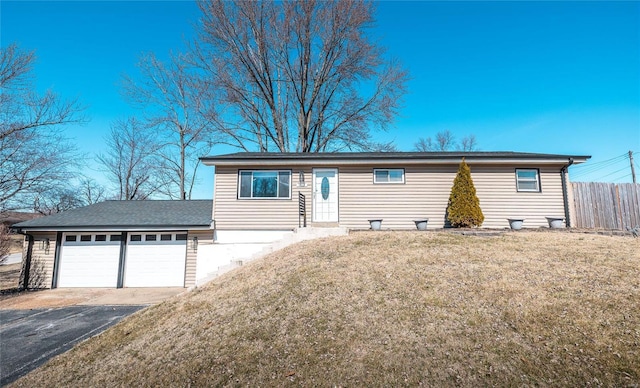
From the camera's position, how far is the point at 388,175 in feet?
38.3

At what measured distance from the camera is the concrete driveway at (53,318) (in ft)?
17.4

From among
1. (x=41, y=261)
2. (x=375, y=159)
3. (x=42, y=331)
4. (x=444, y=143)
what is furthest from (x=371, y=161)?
(x=444, y=143)

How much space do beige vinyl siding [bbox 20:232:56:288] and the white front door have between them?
10478mm

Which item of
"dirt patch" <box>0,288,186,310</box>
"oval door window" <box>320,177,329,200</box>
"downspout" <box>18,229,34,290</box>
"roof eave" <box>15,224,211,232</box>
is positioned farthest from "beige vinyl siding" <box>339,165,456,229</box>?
"downspout" <box>18,229,34,290</box>

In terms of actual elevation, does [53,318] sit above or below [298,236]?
below

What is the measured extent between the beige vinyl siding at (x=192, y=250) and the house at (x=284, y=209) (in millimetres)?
40

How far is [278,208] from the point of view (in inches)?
448

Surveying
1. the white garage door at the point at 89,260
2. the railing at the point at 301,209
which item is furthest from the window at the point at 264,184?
the white garage door at the point at 89,260

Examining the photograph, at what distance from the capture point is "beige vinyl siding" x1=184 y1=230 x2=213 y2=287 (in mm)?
11891

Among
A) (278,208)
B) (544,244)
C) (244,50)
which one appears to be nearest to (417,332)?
(544,244)

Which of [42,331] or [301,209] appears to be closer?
[42,331]

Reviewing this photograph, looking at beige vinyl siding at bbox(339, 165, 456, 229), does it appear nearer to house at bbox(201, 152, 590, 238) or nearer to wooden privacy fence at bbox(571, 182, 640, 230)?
house at bbox(201, 152, 590, 238)

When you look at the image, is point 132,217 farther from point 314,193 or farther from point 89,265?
point 314,193

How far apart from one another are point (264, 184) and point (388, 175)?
4.79 meters
